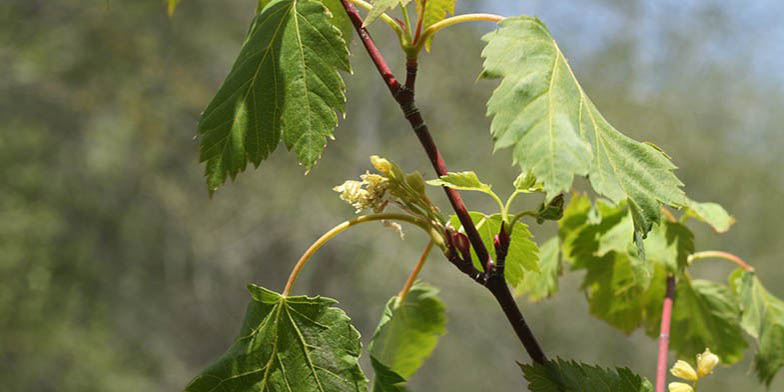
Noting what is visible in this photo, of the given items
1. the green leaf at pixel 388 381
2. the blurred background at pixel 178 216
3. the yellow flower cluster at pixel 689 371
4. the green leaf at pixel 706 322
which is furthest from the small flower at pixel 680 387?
the blurred background at pixel 178 216

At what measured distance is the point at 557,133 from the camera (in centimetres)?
53

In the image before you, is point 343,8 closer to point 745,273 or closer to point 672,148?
point 745,273

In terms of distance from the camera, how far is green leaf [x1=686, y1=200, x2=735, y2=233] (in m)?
0.96

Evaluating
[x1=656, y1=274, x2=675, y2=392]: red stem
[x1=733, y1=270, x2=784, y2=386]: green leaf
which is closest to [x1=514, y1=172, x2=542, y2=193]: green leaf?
[x1=656, y1=274, x2=675, y2=392]: red stem

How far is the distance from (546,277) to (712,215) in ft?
0.77

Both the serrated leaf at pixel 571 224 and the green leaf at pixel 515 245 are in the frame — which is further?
the serrated leaf at pixel 571 224

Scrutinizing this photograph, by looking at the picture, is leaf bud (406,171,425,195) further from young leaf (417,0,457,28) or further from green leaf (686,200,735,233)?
green leaf (686,200,735,233)

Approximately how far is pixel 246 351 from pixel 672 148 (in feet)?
31.9

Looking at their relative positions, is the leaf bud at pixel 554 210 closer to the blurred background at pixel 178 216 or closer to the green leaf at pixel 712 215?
the green leaf at pixel 712 215

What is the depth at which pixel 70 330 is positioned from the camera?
7.23m

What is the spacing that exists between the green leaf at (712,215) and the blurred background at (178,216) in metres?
6.06

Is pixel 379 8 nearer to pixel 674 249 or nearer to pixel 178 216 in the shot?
pixel 674 249

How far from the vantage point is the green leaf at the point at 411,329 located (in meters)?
0.84

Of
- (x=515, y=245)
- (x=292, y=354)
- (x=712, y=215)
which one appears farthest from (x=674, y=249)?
(x=292, y=354)
